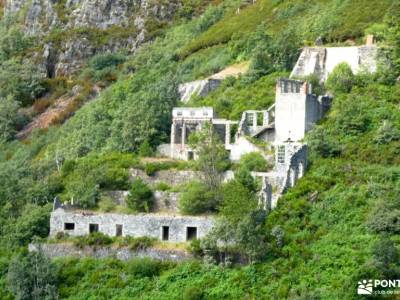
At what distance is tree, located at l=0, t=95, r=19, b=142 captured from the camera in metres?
110

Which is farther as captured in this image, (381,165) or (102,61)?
(102,61)

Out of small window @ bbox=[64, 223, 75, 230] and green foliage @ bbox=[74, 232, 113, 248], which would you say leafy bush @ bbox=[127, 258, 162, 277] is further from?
small window @ bbox=[64, 223, 75, 230]

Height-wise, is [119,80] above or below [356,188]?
above

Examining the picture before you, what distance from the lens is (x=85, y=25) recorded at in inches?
5443

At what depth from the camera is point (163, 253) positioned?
62719mm

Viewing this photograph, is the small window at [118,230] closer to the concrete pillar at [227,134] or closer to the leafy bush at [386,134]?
the concrete pillar at [227,134]

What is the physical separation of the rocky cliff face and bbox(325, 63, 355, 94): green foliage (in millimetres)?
57048

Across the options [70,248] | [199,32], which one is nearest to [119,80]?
[199,32]

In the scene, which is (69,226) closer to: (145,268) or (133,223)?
(133,223)

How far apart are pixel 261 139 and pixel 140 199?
974cm

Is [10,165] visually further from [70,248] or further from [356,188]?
[356,188]

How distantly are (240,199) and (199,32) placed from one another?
205 feet

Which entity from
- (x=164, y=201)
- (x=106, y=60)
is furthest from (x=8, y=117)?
(x=164, y=201)

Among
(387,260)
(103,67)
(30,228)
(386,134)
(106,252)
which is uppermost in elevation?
(103,67)
